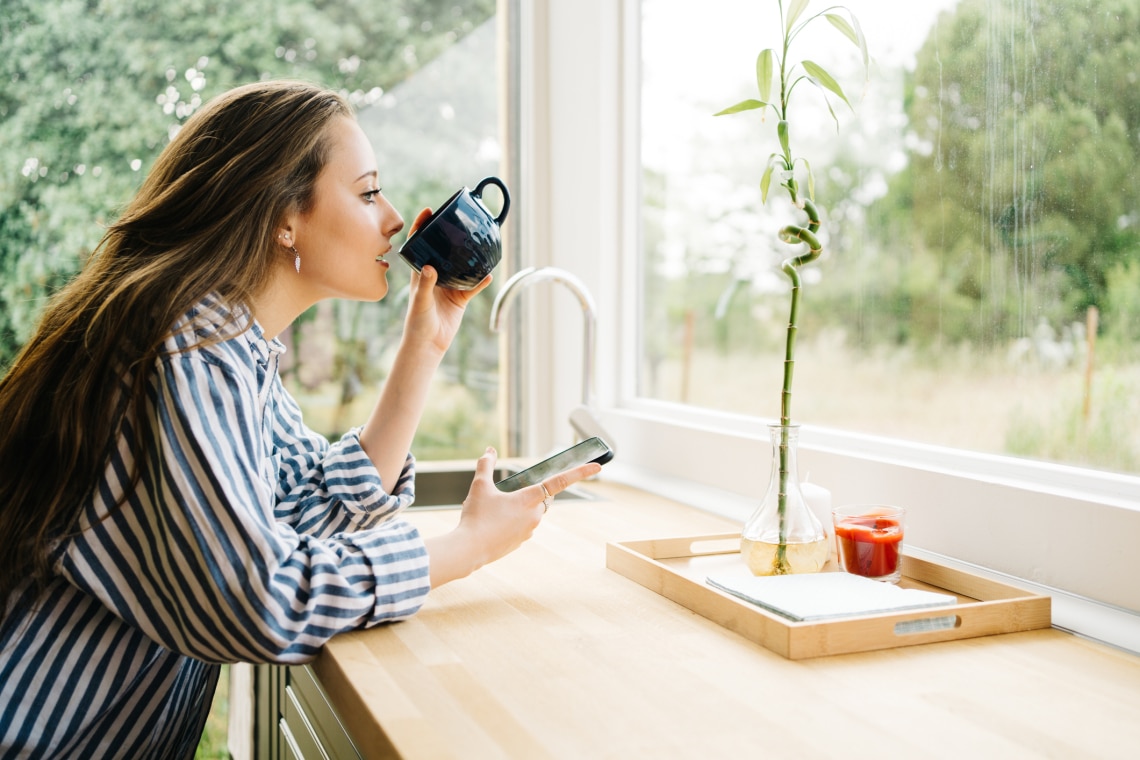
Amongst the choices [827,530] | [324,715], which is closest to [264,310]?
[324,715]

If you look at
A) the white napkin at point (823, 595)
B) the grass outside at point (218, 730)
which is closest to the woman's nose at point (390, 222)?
the white napkin at point (823, 595)

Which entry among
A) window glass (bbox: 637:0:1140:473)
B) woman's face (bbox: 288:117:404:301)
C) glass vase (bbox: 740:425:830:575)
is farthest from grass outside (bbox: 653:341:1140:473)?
woman's face (bbox: 288:117:404:301)

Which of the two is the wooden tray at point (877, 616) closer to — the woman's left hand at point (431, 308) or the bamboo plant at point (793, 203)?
the bamboo plant at point (793, 203)

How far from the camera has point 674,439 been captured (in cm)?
176

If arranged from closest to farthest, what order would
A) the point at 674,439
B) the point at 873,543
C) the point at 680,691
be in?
the point at 680,691
the point at 873,543
the point at 674,439

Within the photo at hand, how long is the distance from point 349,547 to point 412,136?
4.53ft

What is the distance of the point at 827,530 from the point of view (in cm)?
117

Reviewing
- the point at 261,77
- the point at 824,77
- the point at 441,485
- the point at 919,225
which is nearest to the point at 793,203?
the point at 824,77

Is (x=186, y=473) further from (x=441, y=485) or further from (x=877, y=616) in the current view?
(x=441, y=485)

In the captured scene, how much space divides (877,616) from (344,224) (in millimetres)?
738

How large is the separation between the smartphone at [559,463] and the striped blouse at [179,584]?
0.30m

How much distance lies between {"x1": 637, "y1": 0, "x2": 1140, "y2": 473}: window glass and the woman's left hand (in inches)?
19.3

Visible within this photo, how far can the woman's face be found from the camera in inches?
46.3

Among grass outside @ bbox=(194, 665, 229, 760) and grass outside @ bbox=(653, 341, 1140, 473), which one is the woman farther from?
grass outside @ bbox=(194, 665, 229, 760)
